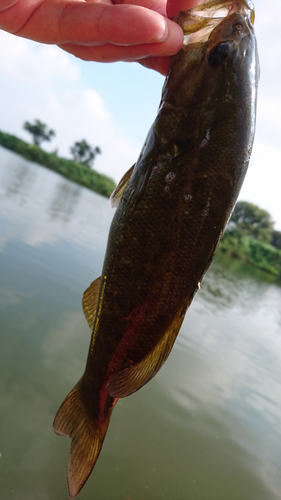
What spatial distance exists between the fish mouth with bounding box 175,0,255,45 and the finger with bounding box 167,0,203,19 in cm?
4

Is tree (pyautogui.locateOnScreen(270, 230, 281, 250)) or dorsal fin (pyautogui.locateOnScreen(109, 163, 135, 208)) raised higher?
tree (pyautogui.locateOnScreen(270, 230, 281, 250))

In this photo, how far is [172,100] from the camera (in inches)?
56.3

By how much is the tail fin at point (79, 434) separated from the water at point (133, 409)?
108cm

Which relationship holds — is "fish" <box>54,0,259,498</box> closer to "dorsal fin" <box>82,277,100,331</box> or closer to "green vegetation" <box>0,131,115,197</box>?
"dorsal fin" <box>82,277,100,331</box>

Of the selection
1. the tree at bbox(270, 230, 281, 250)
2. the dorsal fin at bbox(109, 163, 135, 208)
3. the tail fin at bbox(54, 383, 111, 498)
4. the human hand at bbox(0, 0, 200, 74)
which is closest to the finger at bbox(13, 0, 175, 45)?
the human hand at bbox(0, 0, 200, 74)

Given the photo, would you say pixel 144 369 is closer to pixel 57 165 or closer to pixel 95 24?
pixel 95 24

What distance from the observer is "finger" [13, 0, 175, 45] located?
1158mm

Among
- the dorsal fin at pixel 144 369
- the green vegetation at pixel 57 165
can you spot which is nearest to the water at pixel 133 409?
the dorsal fin at pixel 144 369

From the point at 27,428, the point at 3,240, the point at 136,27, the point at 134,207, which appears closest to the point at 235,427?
the point at 27,428

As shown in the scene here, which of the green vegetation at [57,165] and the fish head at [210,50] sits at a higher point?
the fish head at [210,50]

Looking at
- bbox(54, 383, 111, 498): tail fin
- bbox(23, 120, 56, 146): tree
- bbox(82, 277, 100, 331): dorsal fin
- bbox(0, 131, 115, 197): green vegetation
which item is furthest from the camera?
bbox(23, 120, 56, 146): tree

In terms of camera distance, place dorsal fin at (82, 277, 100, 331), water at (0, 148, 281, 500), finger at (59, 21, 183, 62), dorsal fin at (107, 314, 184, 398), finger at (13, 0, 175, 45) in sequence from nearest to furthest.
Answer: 1. finger at (13, 0, 175, 45)
2. finger at (59, 21, 183, 62)
3. dorsal fin at (107, 314, 184, 398)
4. dorsal fin at (82, 277, 100, 331)
5. water at (0, 148, 281, 500)

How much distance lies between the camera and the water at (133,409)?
2.65 metres

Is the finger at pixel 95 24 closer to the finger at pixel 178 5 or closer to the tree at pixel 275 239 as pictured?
the finger at pixel 178 5
